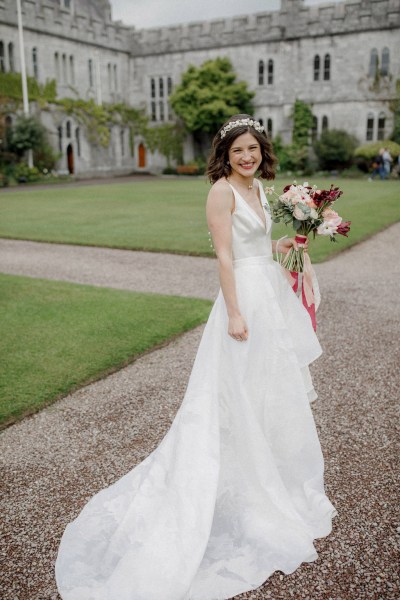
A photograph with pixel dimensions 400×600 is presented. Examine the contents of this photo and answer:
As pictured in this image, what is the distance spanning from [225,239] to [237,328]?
44cm

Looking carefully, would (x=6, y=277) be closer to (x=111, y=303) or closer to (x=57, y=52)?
(x=111, y=303)

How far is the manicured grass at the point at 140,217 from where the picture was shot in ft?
34.5

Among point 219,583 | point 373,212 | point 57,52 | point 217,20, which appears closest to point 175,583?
point 219,583

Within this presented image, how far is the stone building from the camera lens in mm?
29906

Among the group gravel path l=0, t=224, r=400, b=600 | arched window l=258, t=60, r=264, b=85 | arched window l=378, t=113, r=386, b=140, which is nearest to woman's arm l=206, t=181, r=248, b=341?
gravel path l=0, t=224, r=400, b=600

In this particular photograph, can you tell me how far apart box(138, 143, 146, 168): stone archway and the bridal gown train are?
35.6 meters

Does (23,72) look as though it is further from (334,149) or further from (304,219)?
(304,219)

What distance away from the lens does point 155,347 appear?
5355 mm

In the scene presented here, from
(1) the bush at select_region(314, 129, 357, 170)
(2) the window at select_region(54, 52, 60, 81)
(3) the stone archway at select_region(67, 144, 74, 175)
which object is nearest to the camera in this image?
(1) the bush at select_region(314, 129, 357, 170)

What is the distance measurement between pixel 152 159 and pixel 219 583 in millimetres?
35982

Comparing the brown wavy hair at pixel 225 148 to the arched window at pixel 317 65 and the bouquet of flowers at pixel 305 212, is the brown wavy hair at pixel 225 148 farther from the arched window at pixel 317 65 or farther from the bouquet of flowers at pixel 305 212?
the arched window at pixel 317 65

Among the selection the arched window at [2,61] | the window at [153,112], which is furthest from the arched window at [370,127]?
the arched window at [2,61]

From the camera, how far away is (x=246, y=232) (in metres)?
2.76

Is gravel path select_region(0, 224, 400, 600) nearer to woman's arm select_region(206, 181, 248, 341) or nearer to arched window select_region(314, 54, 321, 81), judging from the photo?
woman's arm select_region(206, 181, 248, 341)
